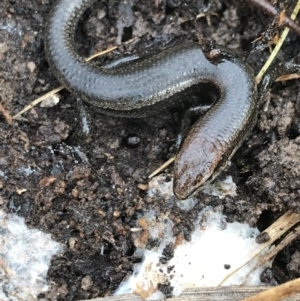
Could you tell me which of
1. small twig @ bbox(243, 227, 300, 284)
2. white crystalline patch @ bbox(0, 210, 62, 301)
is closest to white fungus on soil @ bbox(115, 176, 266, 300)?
small twig @ bbox(243, 227, 300, 284)

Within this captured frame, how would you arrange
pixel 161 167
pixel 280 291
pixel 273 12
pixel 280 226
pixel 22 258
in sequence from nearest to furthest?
pixel 280 291
pixel 22 258
pixel 280 226
pixel 161 167
pixel 273 12

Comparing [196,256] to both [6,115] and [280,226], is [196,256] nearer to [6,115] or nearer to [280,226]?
[280,226]

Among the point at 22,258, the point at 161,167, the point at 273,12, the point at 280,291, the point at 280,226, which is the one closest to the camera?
the point at 280,291

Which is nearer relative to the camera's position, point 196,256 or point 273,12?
point 196,256

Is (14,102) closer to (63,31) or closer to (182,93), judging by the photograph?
(63,31)

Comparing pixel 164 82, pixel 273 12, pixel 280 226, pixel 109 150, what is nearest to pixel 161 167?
pixel 109 150

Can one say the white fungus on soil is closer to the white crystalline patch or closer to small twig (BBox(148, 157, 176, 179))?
small twig (BBox(148, 157, 176, 179))
